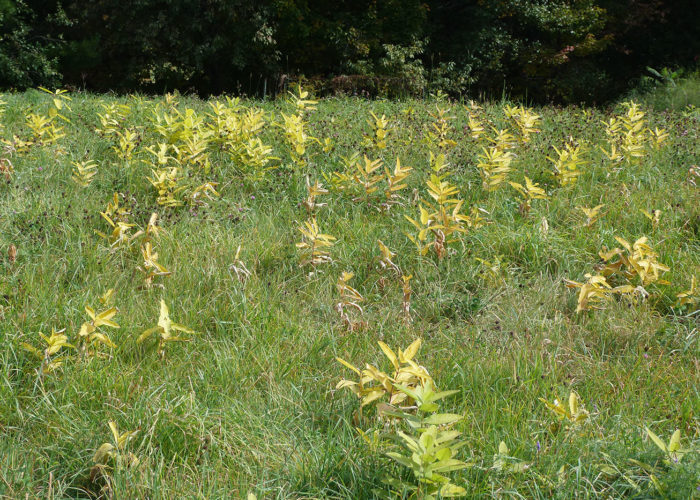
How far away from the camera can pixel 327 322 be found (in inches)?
118

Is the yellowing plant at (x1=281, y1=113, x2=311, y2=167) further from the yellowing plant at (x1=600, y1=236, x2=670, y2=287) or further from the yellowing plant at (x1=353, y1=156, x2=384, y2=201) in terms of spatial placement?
the yellowing plant at (x1=600, y1=236, x2=670, y2=287)

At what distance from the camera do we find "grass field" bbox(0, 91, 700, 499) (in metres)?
2.02

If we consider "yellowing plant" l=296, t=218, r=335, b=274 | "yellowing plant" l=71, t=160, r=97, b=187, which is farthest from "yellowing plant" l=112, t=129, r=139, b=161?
"yellowing plant" l=296, t=218, r=335, b=274

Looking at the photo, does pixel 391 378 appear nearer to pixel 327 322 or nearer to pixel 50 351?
pixel 327 322

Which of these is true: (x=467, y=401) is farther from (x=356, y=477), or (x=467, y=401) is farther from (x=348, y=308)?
(x=348, y=308)

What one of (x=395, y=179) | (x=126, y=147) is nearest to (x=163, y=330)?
(x=395, y=179)

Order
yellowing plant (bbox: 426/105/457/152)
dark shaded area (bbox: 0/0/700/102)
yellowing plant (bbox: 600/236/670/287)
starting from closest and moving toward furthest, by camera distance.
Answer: yellowing plant (bbox: 600/236/670/287) → yellowing plant (bbox: 426/105/457/152) → dark shaded area (bbox: 0/0/700/102)

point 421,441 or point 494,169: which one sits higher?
point 421,441

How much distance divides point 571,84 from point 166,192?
48.9 ft

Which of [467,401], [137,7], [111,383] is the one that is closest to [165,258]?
[111,383]

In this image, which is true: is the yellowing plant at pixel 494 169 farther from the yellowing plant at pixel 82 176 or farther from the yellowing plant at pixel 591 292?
the yellowing plant at pixel 82 176

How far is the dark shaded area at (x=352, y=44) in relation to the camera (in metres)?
15.3

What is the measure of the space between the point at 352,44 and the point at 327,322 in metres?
13.9

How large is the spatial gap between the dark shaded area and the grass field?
10.7 m
